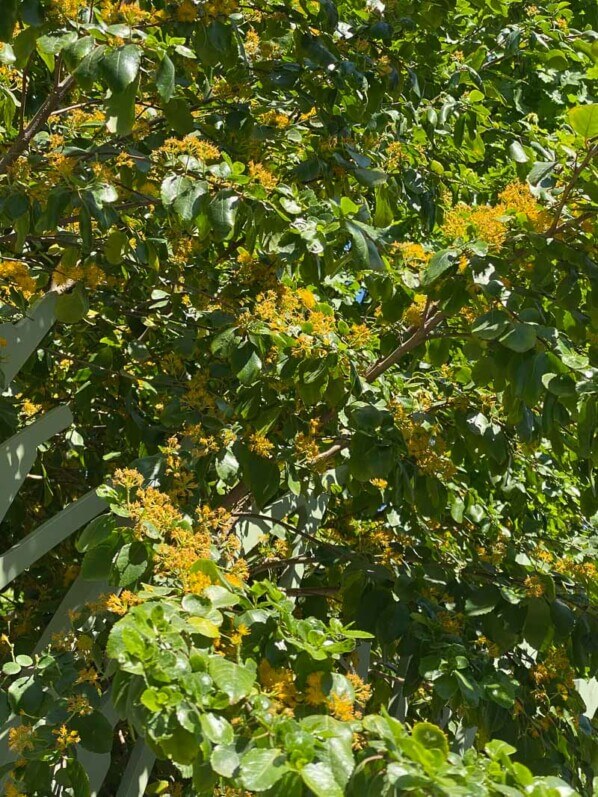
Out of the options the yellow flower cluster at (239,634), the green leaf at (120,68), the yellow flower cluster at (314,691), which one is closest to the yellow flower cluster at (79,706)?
the yellow flower cluster at (239,634)

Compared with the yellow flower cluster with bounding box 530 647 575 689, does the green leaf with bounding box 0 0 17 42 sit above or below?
above

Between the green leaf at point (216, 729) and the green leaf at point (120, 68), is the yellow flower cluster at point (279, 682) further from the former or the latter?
the green leaf at point (120, 68)

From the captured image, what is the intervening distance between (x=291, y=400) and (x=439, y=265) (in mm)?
596

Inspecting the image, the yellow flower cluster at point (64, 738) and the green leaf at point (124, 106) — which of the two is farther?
the green leaf at point (124, 106)

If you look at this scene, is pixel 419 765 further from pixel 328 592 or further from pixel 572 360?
pixel 328 592

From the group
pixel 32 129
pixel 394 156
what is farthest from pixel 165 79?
pixel 394 156

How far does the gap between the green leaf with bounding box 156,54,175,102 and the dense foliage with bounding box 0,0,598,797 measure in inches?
0.7

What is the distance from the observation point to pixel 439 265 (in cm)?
195

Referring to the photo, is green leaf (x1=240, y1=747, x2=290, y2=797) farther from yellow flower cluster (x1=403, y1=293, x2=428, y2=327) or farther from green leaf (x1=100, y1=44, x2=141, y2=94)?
yellow flower cluster (x1=403, y1=293, x2=428, y2=327)

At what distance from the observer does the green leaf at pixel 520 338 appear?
183cm

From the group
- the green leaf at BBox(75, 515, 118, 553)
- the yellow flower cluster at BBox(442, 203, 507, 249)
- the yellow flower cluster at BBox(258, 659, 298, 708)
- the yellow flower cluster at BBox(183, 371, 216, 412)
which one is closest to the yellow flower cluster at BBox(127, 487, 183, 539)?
the green leaf at BBox(75, 515, 118, 553)

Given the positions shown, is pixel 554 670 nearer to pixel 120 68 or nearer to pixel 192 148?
pixel 192 148

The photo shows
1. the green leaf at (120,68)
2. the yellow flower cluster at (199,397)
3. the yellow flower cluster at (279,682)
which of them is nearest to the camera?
the yellow flower cluster at (279,682)

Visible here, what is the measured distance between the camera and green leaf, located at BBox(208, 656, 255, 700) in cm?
128
